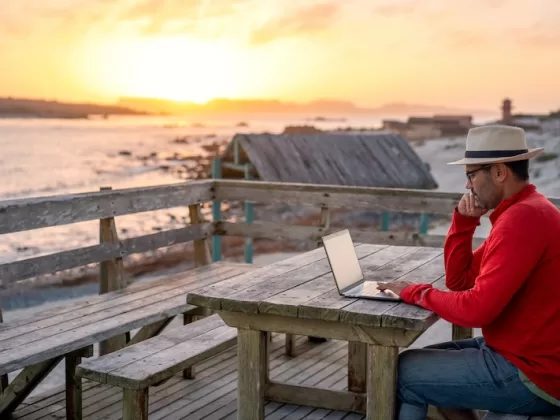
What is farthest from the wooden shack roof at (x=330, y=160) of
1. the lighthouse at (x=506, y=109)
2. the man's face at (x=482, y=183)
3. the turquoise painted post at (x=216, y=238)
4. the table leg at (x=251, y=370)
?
the lighthouse at (x=506, y=109)

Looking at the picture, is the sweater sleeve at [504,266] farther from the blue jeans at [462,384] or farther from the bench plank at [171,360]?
the bench plank at [171,360]

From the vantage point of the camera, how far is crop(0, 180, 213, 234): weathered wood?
495 centimetres

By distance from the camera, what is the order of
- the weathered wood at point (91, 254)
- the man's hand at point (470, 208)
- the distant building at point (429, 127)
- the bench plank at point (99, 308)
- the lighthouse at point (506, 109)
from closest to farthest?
the man's hand at point (470, 208)
the bench plank at point (99, 308)
the weathered wood at point (91, 254)
the lighthouse at point (506, 109)
the distant building at point (429, 127)

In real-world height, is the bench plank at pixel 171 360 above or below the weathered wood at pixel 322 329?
below

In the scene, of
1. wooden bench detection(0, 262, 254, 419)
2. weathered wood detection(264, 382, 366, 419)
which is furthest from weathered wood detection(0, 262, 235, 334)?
weathered wood detection(264, 382, 366, 419)

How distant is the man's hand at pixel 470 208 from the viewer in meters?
3.31

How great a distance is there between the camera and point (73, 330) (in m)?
4.79

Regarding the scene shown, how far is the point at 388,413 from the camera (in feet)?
10.8

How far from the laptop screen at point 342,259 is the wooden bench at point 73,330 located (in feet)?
6.10

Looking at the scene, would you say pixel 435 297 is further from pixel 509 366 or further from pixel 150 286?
pixel 150 286

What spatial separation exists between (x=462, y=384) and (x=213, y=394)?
2610 mm

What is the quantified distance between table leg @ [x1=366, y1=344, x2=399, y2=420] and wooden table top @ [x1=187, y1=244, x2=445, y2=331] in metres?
0.18

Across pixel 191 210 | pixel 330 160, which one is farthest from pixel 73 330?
pixel 330 160

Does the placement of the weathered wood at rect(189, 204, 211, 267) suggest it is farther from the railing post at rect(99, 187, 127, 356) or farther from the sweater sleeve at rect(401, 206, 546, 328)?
the sweater sleeve at rect(401, 206, 546, 328)
